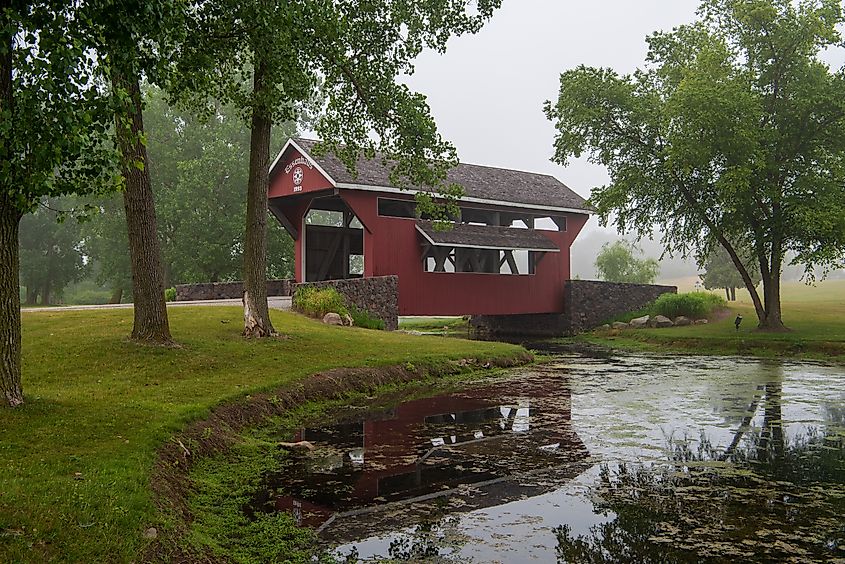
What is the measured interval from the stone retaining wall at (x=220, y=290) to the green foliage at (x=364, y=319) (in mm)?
6253

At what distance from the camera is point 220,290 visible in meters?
30.4

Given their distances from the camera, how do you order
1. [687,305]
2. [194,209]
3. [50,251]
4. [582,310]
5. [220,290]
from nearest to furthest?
[220,290]
[687,305]
[582,310]
[194,209]
[50,251]

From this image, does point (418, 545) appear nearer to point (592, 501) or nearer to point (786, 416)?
point (592, 501)

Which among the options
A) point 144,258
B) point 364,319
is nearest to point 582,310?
point 364,319

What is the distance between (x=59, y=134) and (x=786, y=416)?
1209cm

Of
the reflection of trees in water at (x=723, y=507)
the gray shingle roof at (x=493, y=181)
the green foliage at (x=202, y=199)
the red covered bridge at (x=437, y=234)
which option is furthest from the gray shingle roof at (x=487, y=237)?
the reflection of trees in water at (x=723, y=507)

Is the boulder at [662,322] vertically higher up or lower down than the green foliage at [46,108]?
lower down

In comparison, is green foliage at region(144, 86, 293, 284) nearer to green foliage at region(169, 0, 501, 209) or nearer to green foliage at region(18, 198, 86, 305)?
green foliage at region(18, 198, 86, 305)

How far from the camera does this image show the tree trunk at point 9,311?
830cm

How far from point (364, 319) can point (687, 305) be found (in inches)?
712

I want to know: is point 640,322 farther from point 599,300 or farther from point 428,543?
point 428,543

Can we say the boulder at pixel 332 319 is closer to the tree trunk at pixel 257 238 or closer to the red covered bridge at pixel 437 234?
the red covered bridge at pixel 437 234

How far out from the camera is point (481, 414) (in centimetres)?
1261

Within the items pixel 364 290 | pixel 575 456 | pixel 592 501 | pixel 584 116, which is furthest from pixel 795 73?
pixel 592 501
